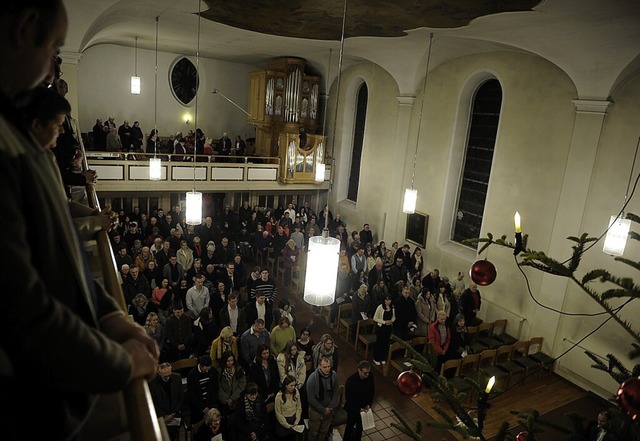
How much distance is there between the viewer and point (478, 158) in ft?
39.3

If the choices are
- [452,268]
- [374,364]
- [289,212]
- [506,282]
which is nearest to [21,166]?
[374,364]

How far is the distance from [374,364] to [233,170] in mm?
8486

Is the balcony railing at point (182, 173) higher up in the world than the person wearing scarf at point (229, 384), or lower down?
higher up

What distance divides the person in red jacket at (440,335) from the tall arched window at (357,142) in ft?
29.4

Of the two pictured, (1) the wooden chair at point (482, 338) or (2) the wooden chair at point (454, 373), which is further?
(1) the wooden chair at point (482, 338)

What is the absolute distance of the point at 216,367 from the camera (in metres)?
6.34

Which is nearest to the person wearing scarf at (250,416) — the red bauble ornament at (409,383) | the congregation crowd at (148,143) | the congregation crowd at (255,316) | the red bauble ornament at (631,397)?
the congregation crowd at (255,316)

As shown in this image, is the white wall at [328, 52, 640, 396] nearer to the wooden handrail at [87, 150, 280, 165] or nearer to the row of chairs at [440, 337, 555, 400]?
the row of chairs at [440, 337, 555, 400]

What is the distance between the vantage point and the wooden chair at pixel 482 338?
9.29m

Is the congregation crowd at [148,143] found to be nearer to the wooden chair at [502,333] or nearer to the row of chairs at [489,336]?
the row of chairs at [489,336]

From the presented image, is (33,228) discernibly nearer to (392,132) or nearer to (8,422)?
(8,422)

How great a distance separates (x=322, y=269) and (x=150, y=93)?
15728 mm

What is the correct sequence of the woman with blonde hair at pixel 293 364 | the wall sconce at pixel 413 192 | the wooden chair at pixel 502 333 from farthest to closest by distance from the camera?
1. the wall sconce at pixel 413 192
2. the wooden chair at pixel 502 333
3. the woman with blonde hair at pixel 293 364

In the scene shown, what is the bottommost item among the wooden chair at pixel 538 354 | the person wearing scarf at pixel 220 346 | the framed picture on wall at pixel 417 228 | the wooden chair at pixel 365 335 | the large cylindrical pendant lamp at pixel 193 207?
the wooden chair at pixel 538 354
